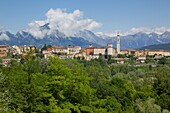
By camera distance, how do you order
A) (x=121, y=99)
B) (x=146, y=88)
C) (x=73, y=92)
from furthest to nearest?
(x=146, y=88)
(x=121, y=99)
(x=73, y=92)

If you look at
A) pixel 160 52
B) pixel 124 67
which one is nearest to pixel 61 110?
pixel 124 67

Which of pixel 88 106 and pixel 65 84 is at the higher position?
pixel 65 84

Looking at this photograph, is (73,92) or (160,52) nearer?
(73,92)

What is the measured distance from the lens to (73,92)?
76.2 ft

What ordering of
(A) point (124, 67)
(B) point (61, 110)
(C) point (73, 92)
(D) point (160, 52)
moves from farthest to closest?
(D) point (160, 52) < (A) point (124, 67) < (C) point (73, 92) < (B) point (61, 110)

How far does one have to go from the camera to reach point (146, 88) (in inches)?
1388

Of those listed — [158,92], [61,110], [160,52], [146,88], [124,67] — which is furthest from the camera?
[160,52]

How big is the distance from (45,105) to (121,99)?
9.90 metres

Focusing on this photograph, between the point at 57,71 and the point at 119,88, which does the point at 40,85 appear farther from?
the point at 119,88

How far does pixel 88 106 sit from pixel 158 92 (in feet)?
53.9

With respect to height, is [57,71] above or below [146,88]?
above

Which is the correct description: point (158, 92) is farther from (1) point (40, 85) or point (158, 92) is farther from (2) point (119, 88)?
(1) point (40, 85)

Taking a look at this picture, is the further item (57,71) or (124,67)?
(124,67)

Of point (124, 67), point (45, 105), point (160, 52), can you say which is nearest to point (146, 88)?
point (45, 105)
